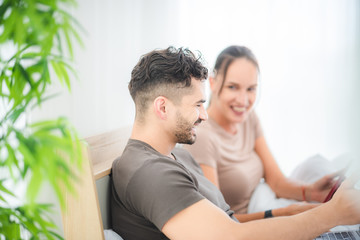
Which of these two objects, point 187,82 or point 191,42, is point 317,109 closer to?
point 191,42

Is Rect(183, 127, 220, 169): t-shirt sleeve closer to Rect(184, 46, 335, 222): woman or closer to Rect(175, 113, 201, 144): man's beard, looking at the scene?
Rect(184, 46, 335, 222): woman

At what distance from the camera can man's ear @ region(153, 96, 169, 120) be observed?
93cm

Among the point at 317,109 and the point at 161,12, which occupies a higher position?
the point at 161,12

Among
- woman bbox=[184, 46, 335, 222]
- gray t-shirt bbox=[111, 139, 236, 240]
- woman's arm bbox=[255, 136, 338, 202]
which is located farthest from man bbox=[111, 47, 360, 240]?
woman's arm bbox=[255, 136, 338, 202]

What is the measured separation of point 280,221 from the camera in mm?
793

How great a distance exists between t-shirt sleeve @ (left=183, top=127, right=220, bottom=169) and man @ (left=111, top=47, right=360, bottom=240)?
26 centimetres

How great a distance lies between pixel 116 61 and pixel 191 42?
93 cm

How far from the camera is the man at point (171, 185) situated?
758 mm

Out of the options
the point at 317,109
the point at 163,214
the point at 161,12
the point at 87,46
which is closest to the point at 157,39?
the point at 161,12

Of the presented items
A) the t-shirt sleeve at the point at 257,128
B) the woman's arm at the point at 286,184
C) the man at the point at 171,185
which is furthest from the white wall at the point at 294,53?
the man at the point at 171,185

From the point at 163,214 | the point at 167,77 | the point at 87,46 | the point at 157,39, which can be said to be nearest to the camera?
the point at 163,214

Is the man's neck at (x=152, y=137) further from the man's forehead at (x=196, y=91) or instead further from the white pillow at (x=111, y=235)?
the white pillow at (x=111, y=235)

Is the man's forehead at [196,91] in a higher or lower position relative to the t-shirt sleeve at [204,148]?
higher

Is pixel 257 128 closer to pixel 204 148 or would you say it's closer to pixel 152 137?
pixel 204 148
